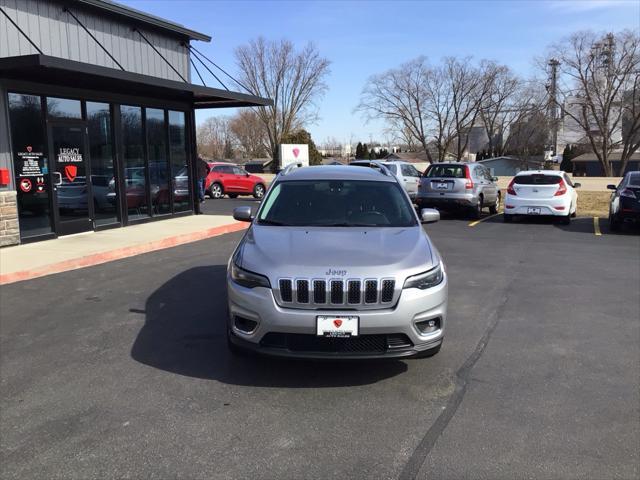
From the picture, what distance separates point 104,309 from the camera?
255 inches

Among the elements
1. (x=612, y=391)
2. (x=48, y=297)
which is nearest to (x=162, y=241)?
(x=48, y=297)

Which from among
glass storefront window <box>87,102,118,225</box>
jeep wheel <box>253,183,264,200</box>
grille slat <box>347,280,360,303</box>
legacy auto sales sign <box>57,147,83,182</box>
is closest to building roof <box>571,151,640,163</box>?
jeep wheel <box>253,183,264,200</box>

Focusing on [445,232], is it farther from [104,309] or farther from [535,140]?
[535,140]

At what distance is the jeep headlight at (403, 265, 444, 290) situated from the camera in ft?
13.4

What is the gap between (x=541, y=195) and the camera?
15.4 meters

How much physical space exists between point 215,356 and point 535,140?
7072 centimetres

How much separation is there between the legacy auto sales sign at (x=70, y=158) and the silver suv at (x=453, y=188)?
9.53 metres

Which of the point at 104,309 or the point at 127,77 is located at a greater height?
the point at 127,77

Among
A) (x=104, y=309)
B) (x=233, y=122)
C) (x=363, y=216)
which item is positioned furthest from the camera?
(x=233, y=122)

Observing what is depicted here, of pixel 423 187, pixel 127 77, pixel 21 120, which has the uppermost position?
pixel 127 77

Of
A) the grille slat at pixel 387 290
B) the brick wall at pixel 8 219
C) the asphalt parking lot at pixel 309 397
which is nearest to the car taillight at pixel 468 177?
the asphalt parking lot at pixel 309 397

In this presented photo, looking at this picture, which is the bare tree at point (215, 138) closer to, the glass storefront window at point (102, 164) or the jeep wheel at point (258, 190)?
the jeep wheel at point (258, 190)

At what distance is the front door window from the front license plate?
9.25 m

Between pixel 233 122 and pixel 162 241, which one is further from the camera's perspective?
pixel 233 122
